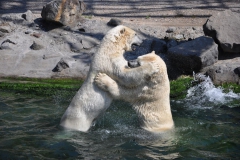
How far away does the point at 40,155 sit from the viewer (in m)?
5.89

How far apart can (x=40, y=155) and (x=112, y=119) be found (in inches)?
73.8

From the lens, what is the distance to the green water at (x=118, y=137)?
19.6ft

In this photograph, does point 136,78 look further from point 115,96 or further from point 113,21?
point 113,21

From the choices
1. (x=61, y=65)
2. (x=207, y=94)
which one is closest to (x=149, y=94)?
(x=207, y=94)

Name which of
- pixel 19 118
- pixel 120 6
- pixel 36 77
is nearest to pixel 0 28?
pixel 36 77

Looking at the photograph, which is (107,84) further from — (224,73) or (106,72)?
(224,73)

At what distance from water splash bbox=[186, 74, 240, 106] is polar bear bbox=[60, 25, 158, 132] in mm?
3572

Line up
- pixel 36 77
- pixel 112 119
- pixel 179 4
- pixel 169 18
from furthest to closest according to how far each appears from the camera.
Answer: pixel 179 4 → pixel 169 18 → pixel 36 77 → pixel 112 119

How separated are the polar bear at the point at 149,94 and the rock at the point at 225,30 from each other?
651cm

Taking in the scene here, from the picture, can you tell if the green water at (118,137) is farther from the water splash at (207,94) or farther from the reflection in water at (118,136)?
the water splash at (207,94)

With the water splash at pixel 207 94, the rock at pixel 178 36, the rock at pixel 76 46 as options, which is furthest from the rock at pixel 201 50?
the rock at pixel 76 46

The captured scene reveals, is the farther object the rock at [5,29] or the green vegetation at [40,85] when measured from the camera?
the rock at [5,29]

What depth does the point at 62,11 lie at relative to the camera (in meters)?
14.3

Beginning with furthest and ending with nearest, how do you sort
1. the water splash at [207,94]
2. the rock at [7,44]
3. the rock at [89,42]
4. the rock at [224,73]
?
the rock at [89,42]
the rock at [7,44]
the rock at [224,73]
the water splash at [207,94]
